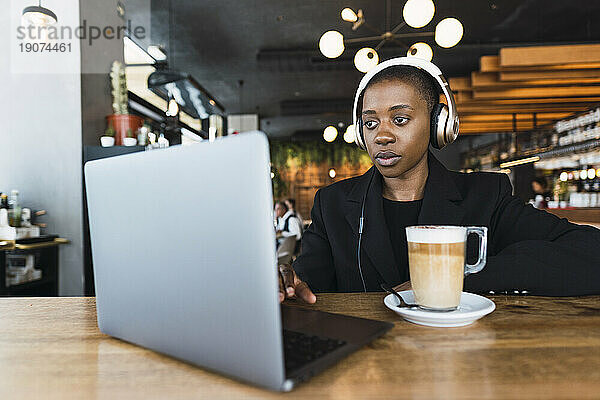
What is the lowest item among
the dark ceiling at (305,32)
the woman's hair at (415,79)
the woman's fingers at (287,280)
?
the woman's fingers at (287,280)

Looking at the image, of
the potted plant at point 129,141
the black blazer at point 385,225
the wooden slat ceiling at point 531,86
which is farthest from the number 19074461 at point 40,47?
the wooden slat ceiling at point 531,86

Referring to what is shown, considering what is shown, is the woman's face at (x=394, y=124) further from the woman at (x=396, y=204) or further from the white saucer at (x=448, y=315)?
the white saucer at (x=448, y=315)

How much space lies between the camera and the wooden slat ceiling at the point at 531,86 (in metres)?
5.14

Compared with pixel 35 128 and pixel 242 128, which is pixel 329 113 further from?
pixel 35 128

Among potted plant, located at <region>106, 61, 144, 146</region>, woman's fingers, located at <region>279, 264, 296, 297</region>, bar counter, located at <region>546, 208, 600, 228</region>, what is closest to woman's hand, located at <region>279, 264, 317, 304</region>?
woman's fingers, located at <region>279, 264, 296, 297</region>

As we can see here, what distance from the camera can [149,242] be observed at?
0.64 metres

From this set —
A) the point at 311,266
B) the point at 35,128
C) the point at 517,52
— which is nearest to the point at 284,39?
the point at 517,52

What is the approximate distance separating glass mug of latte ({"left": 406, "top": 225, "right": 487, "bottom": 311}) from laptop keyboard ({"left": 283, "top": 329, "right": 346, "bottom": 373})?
24 cm

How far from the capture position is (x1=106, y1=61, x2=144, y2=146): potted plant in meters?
4.07

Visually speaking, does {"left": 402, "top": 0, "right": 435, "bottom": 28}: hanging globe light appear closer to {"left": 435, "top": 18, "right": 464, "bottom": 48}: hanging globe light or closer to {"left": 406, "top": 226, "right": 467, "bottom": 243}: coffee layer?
{"left": 435, "top": 18, "right": 464, "bottom": 48}: hanging globe light

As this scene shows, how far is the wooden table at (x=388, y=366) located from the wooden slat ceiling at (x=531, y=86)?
16.8 feet

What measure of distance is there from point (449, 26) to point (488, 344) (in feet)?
11.4

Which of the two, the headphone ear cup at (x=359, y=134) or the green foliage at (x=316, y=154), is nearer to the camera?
the headphone ear cup at (x=359, y=134)

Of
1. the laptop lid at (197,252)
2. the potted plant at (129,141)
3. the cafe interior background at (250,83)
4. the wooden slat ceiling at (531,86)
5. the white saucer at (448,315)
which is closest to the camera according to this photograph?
the laptop lid at (197,252)
